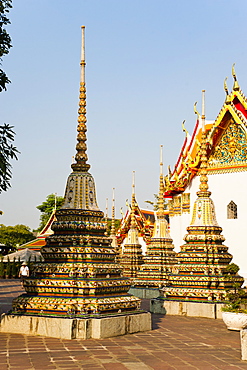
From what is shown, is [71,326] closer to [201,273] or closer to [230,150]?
[201,273]

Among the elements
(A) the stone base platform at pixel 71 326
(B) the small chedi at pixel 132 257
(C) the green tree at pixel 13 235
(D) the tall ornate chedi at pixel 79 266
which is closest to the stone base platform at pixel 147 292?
(B) the small chedi at pixel 132 257

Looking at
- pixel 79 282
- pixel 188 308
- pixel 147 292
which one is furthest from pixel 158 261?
pixel 79 282

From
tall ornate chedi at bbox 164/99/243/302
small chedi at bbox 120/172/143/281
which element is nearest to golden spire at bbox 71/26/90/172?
tall ornate chedi at bbox 164/99/243/302

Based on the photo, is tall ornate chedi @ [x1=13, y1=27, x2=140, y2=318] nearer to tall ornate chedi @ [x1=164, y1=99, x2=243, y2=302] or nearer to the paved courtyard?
the paved courtyard

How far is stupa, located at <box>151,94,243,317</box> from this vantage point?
14.0 meters

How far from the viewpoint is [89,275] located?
385 inches

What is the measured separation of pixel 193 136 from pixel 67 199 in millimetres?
15421

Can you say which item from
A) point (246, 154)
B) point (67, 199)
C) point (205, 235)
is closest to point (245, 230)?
point (246, 154)

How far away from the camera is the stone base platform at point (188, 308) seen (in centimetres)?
1370

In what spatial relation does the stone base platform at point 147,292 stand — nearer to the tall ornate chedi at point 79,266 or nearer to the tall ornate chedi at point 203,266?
the tall ornate chedi at point 203,266

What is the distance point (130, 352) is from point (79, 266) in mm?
2267

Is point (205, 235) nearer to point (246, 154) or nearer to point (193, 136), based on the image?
point (246, 154)

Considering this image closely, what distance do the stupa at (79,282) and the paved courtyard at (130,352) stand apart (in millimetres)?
264

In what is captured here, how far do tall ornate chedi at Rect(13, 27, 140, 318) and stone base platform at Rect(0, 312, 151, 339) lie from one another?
0.60ft
